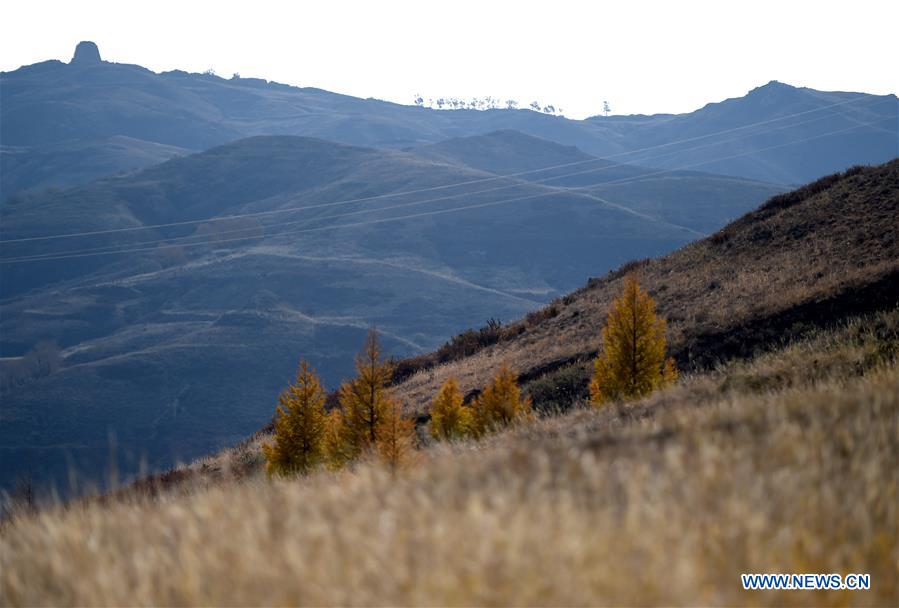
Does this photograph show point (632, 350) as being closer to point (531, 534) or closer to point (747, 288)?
point (747, 288)

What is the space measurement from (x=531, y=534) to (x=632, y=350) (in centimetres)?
1858

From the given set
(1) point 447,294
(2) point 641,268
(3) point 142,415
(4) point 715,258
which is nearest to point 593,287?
(2) point 641,268

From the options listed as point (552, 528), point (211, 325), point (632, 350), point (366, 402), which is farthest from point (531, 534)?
point (211, 325)

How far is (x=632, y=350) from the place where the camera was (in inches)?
864

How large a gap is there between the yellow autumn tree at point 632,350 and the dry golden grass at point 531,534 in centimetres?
1611

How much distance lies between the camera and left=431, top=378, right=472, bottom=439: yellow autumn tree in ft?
78.0

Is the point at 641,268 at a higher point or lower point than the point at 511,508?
lower

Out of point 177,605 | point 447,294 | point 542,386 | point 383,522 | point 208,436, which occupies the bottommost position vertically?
point 208,436

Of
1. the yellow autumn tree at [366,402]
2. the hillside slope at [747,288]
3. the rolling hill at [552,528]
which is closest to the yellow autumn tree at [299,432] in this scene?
the yellow autumn tree at [366,402]

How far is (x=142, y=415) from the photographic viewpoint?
121250mm

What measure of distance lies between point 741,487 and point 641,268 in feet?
133

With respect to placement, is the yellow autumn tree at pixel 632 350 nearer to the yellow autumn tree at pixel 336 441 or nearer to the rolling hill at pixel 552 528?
the yellow autumn tree at pixel 336 441

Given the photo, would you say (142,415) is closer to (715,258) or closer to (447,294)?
(447,294)

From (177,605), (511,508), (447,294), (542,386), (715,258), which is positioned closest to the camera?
(177,605)
